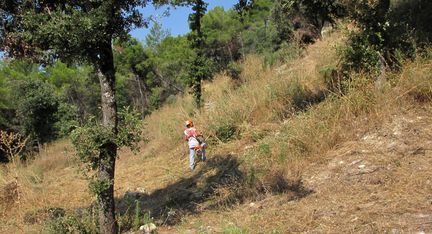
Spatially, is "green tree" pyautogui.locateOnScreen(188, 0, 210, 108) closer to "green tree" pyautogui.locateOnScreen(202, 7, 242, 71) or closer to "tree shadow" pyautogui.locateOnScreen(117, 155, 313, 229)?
"tree shadow" pyautogui.locateOnScreen(117, 155, 313, 229)

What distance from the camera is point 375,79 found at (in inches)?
335

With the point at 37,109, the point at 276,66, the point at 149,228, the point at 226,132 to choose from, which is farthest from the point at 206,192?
the point at 37,109

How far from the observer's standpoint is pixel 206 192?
8.09 m

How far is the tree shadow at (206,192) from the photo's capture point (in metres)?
6.84

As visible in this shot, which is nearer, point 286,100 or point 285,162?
point 285,162

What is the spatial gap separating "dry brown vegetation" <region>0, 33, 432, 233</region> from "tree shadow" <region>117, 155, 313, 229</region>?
0.03m

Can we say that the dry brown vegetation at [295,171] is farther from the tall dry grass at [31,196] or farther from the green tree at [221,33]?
the green tree at [221,33]

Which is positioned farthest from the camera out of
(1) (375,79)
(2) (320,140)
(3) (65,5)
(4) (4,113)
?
(4) (4,113)

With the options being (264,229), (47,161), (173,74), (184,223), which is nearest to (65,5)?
(184,223)

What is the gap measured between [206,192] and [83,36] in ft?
12.7

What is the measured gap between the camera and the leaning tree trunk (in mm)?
5680

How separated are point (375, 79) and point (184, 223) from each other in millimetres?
4612

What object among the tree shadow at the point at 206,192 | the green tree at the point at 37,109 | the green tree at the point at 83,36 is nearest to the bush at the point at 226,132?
the tree shadow at the point at 206,192

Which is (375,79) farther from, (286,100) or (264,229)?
(264,229)
